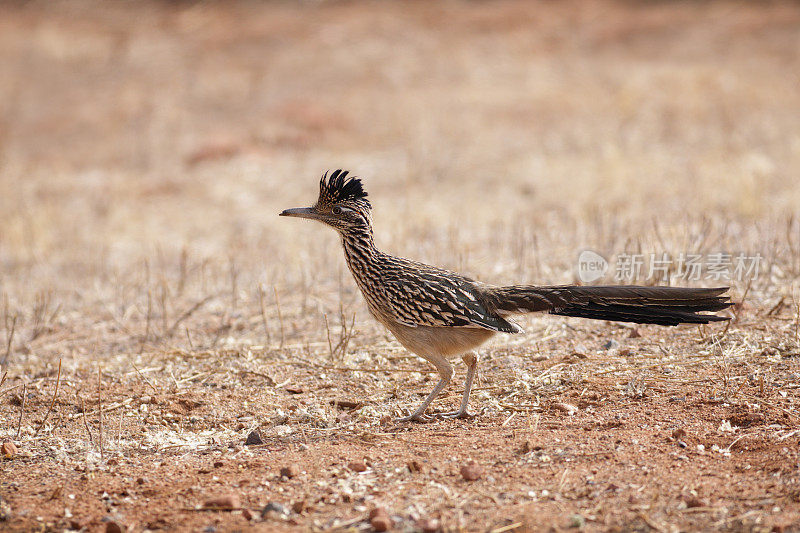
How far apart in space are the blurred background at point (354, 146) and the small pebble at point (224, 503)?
2.75 metres

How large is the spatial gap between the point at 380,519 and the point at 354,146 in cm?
1481

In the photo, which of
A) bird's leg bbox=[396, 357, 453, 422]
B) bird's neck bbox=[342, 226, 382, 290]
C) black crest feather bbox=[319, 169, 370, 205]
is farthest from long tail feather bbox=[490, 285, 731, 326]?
black crest feather bbox=[319, 169, 370, 205]

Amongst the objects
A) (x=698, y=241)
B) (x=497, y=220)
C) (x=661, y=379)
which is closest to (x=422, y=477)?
(x=661, y=379)

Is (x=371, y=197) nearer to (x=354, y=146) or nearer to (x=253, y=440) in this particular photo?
(x=354, y=146)

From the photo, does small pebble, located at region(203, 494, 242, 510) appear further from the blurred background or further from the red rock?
the blurred background

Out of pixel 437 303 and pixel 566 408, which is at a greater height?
pixel 437 303

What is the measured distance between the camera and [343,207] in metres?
5.47

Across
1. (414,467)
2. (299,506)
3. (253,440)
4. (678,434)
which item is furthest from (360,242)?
(678,434)

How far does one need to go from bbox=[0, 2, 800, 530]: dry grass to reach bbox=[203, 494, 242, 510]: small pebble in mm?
363

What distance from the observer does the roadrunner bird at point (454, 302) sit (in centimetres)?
484

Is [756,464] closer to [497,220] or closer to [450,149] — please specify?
[497,220]

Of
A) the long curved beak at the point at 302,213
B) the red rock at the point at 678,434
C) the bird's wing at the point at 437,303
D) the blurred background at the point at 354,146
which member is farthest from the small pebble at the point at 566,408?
the blurred background at the point at 354,146

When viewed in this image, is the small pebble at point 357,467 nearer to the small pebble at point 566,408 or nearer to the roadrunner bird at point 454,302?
the roadrunner bird at point 454,302

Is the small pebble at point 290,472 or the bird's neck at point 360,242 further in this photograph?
the bird's neck at point 360,242
